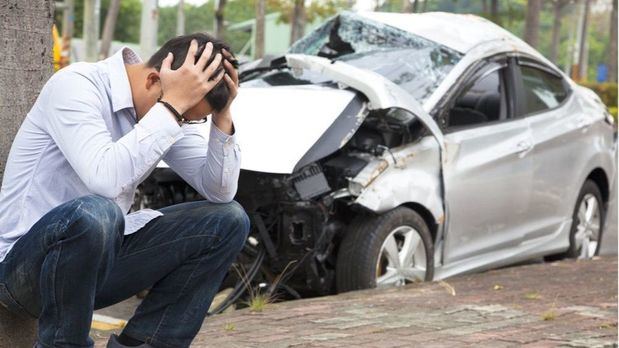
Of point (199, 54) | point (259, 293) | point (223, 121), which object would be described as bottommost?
point (259, 293)

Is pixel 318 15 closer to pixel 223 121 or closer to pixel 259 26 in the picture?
pixel 259 26

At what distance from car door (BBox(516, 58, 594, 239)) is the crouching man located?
4.07 metres

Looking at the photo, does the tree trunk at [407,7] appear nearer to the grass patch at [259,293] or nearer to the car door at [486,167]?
the car door at [486,167]

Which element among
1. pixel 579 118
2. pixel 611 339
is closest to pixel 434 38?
pixel 579 118

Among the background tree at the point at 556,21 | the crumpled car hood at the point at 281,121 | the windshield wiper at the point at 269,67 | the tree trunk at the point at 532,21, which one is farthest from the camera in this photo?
the background tree at the point at 556,21

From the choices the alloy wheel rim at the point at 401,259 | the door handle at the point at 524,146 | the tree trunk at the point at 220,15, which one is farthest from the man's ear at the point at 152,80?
the tree trunk at the point at 220,15

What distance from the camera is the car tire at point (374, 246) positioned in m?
6.13

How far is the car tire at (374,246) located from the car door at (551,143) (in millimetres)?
1336

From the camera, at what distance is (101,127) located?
135 inches

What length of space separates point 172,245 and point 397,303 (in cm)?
232

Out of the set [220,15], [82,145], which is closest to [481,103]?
[82,145]

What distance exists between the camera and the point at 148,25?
20797 millimetres

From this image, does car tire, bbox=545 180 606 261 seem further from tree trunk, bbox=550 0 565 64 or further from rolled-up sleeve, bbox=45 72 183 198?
tree trunk, bbox=550 0 565 64

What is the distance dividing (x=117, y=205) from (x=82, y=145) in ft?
0.72
